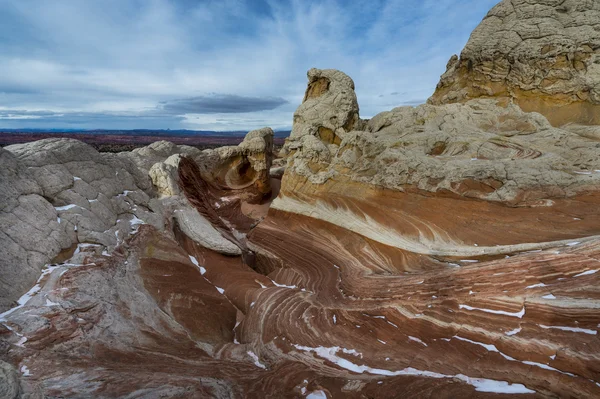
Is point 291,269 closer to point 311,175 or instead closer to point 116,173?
point 311,175

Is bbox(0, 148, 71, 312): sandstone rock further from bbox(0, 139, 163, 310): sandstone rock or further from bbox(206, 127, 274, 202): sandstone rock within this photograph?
bbox(206, 127, 274, 202): sandstone rock

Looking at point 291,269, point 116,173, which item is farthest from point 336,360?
point 116,173

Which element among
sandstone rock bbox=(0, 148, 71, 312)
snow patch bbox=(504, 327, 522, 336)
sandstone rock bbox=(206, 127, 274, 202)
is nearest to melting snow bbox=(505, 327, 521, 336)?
snow patch bbox=(504, 327, 522, 336)

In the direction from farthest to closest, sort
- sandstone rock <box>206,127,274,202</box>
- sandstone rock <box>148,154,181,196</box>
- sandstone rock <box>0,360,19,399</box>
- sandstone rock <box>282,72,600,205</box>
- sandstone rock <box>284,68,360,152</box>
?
1. sandstone rock <box>206,127,274,202</box>
2. sandstone rock <box>284,68,360,152</box>
3. sandstone rock <box>148,154,181,196</box>
4. sandstone rock <box>282,72,600,205</box>
5. sandstone rock <box>0,360,19,399</box>

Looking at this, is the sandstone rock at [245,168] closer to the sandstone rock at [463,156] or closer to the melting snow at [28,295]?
the sandstone rock at [463,156]

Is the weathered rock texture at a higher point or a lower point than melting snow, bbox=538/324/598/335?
higher

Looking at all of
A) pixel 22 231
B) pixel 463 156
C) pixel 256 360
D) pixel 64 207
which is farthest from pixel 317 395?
pixel 463 156

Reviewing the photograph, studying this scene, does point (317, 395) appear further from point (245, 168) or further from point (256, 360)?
point (245, 168)
